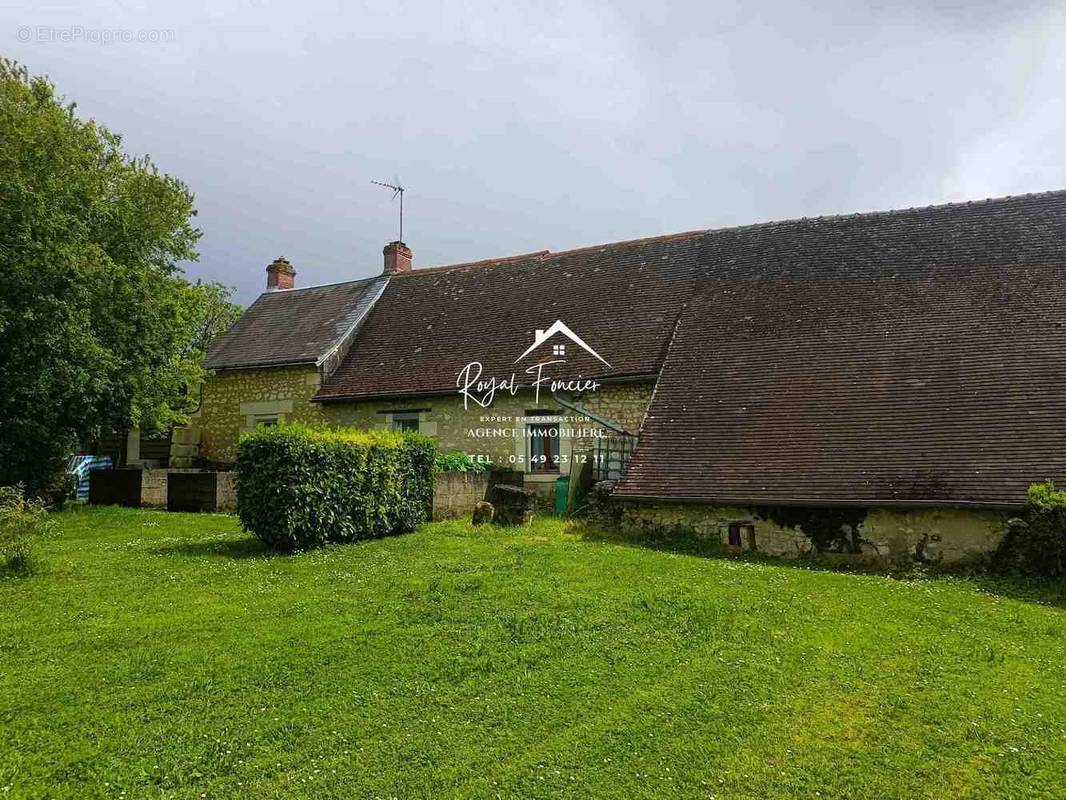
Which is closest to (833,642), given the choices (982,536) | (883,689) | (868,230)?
(883,689)

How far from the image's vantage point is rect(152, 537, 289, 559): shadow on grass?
9.43 metres

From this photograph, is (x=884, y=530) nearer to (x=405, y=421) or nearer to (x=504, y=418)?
(x=504, y=418)

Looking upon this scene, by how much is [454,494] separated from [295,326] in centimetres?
906

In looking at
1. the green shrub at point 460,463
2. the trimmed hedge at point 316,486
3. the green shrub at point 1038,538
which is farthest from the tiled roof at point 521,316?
the green shrub at point 1038,538

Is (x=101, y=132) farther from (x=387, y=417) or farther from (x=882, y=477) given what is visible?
(x=882, y=477)

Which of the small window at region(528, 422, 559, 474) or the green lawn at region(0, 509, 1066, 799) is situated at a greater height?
the small window at region(528, 422, 559, 474)

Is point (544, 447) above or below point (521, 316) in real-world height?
below

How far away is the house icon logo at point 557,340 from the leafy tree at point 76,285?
28.1 feet

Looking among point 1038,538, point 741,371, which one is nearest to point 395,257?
point 741,371

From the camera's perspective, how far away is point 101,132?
56.4 ft

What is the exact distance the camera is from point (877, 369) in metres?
11.1

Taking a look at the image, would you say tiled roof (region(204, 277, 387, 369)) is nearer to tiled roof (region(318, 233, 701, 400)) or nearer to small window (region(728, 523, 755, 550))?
tiled roof (region(318, 233, 701, 400))

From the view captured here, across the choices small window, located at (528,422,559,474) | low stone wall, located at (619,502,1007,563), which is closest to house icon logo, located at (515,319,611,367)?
small window, located at (528,422,559,474)

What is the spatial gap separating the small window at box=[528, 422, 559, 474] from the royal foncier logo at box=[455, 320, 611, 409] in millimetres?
589
